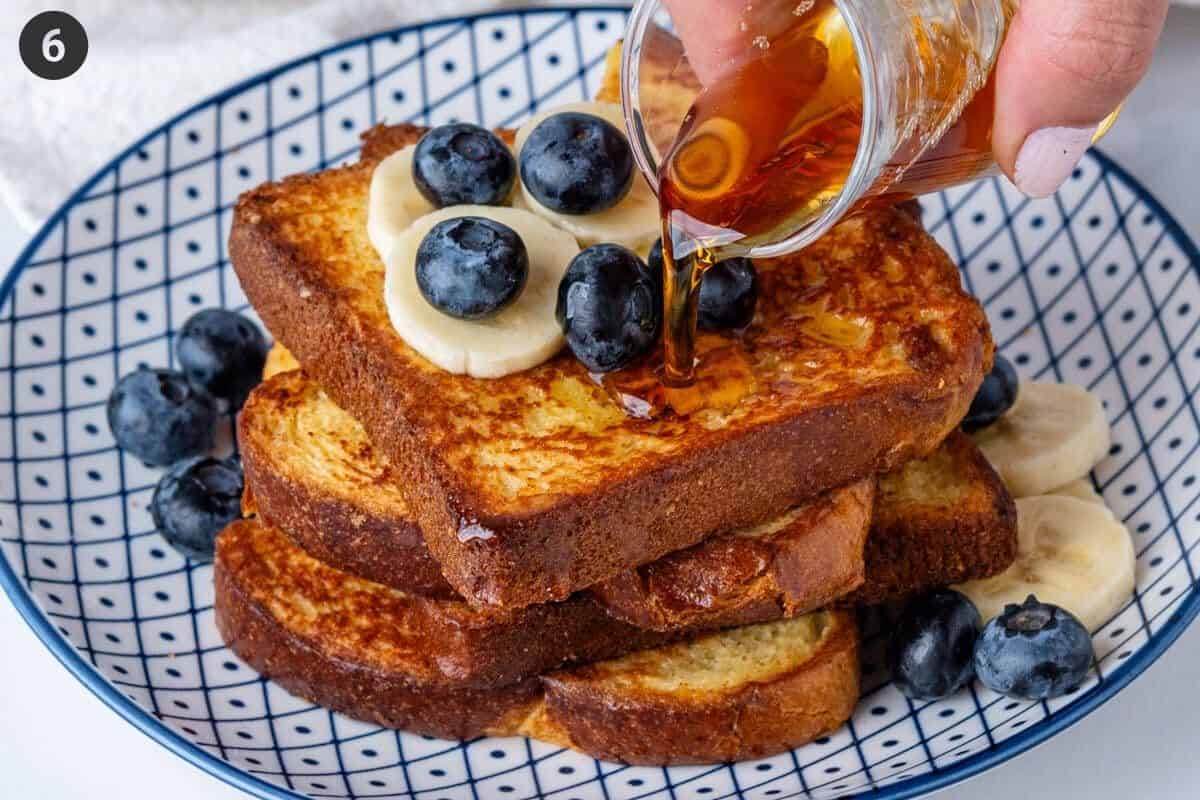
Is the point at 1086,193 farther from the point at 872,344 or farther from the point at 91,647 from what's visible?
the point at 91,647

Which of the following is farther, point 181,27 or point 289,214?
point 181,27

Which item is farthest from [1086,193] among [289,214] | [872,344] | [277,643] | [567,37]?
[277,643]

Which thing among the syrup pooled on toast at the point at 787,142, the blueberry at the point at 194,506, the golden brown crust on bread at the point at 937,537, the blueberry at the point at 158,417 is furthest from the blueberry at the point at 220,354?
the golden brown crust on bread at the point at 937,537

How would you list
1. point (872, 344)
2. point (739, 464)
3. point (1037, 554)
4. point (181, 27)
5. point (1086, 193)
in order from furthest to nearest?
point (181, 27)
point (1086, 193)
point (1037, 554)
point (872, 344)
point (739, 464)

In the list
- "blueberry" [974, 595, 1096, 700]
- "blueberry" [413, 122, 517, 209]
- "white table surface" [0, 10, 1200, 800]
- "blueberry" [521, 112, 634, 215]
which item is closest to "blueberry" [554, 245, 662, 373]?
"blueberry" [521, 112, 634, 215]

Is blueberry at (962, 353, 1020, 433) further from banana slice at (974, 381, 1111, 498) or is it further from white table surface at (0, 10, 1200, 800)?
white table surface at (0, 10, 1200, 800)

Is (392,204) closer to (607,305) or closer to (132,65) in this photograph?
(607,305)
